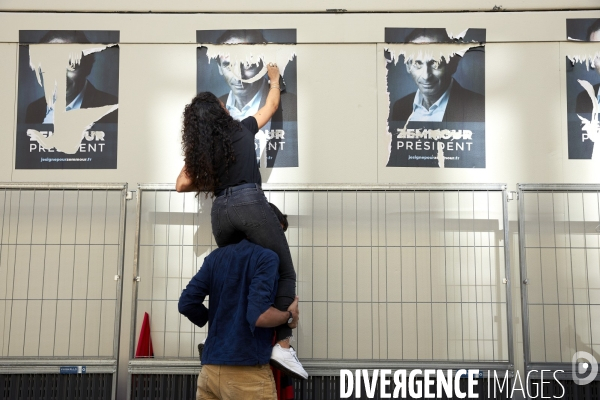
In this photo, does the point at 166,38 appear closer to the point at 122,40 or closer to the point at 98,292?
the point at 122,40

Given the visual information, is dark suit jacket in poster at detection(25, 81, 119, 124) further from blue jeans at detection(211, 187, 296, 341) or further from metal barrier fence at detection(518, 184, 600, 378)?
metal barrier fence at detection(518, 184, 600, 378)

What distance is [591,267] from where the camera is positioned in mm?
3588

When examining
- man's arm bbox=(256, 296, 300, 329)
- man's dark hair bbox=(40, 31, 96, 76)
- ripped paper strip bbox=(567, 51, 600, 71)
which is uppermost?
man's dark hair bbox=(40, 31, 96, 76)

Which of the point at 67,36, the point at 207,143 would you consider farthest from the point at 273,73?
the point at 67,36

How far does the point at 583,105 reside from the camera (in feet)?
12.2

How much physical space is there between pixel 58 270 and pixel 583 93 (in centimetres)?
325

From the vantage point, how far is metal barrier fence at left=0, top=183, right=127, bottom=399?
142 inches

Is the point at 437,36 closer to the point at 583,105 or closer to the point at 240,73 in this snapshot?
the point at 583,105

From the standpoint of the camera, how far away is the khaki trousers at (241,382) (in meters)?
2.40

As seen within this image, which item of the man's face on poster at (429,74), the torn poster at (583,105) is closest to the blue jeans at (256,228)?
the man's face on poster at (429,74)

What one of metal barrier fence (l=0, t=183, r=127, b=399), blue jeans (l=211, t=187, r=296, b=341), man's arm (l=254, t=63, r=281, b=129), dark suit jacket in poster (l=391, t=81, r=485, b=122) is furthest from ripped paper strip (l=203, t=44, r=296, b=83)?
blue jeans (l=211, t=187, r=296, b=341)

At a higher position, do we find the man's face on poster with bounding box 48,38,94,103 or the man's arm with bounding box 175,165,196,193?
the man's face on poster with bounding box 48,38,94,103

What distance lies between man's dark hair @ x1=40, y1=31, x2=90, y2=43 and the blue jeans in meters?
1.78

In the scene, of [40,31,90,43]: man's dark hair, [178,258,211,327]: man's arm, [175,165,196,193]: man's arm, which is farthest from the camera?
[40,31,90,43]: man's dark hair
